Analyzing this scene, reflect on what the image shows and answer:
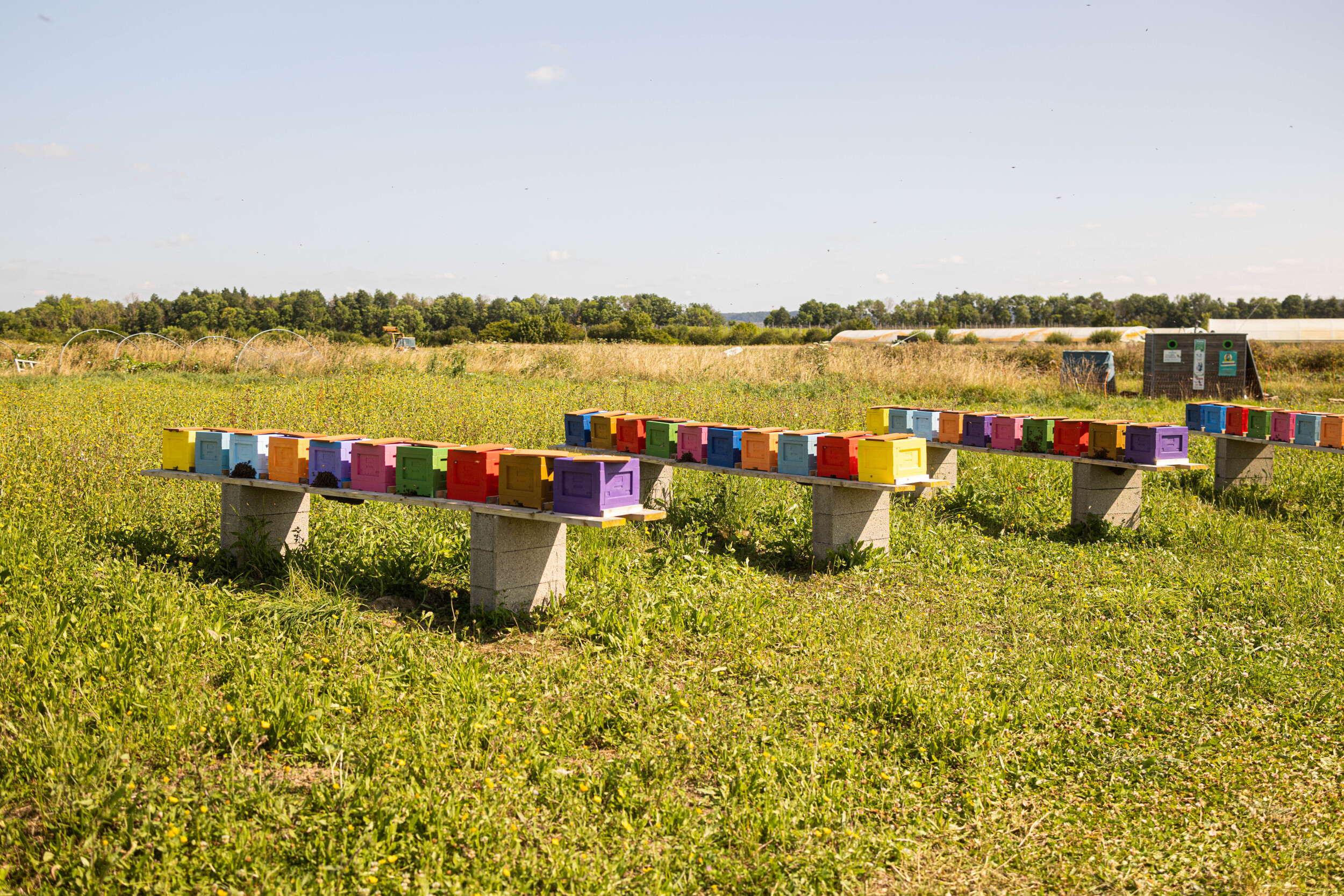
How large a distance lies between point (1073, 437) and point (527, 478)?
6337 mm

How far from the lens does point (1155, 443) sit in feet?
29.1

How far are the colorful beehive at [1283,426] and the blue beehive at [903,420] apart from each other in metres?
4.32

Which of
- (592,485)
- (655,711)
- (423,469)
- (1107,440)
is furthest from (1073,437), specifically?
(423,469)

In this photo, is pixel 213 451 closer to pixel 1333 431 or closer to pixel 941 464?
pixel 941 464

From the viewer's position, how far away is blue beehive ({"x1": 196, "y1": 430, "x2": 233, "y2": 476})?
7.16 meters

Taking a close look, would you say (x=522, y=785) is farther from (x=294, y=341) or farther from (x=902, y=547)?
(x=294, y=341)

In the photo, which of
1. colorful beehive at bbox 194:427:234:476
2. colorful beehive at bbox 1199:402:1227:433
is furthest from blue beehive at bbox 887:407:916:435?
colorful beehive at bbox 194:427:234:476

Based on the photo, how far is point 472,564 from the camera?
6.19 meters

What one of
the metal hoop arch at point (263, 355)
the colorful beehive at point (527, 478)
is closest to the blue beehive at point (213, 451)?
the colorful beehive at point (527, 478)

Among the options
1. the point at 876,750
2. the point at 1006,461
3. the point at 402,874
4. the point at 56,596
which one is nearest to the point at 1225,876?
the point at 876,750

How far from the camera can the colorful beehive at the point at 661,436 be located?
871 cm

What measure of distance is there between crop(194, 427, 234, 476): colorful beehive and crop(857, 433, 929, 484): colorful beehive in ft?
16.9

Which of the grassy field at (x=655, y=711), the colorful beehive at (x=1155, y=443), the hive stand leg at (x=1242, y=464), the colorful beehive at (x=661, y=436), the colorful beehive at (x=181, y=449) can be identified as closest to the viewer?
the grassy field at (x=655, y=711)

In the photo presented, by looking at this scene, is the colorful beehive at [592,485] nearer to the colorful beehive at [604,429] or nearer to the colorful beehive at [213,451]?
the colorful beehive at [213,451]
